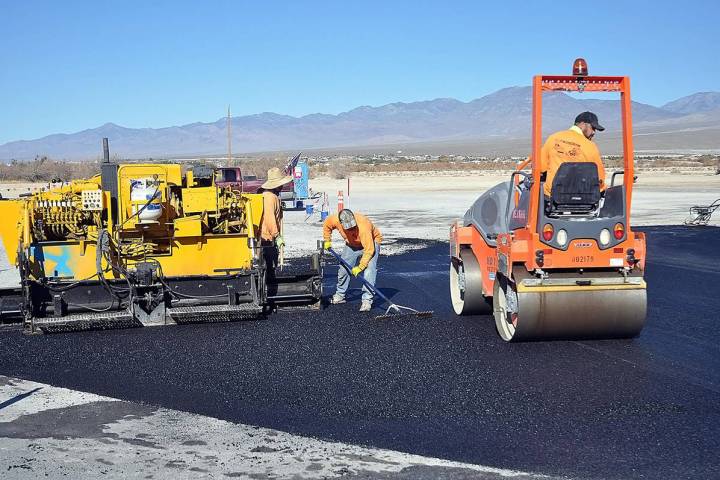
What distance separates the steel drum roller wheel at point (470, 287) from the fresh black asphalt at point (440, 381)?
0.44 ft

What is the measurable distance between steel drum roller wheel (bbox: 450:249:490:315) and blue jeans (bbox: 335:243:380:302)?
104 centimetres

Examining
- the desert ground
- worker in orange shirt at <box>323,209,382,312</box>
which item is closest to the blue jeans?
worker in orange shirt at <box>323,209,382,312</box>

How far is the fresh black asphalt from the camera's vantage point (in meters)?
5.77

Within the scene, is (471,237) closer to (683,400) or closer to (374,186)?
(683,400)

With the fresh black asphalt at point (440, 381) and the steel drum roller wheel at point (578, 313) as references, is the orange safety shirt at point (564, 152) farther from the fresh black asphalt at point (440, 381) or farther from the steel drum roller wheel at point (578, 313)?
the fresh black asphalt at point (440, 381)

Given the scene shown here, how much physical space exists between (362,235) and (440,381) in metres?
3.35

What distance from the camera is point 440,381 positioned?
7.27 meters

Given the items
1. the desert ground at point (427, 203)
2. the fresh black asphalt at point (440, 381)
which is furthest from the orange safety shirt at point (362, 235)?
the desert ground at point (427, 203)

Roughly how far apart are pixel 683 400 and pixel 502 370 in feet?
5.03

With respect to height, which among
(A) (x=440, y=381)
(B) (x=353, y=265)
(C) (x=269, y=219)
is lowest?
(A) (x=440, y=381)

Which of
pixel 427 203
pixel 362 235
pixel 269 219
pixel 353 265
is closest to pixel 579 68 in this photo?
pixel 362 235

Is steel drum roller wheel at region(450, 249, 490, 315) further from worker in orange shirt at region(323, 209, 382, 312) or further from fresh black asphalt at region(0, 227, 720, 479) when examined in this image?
worker in orange shirt at region(323, 209, 382, 312)

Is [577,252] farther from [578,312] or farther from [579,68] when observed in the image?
[579,68]

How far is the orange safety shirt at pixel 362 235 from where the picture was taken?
10.2 metres
